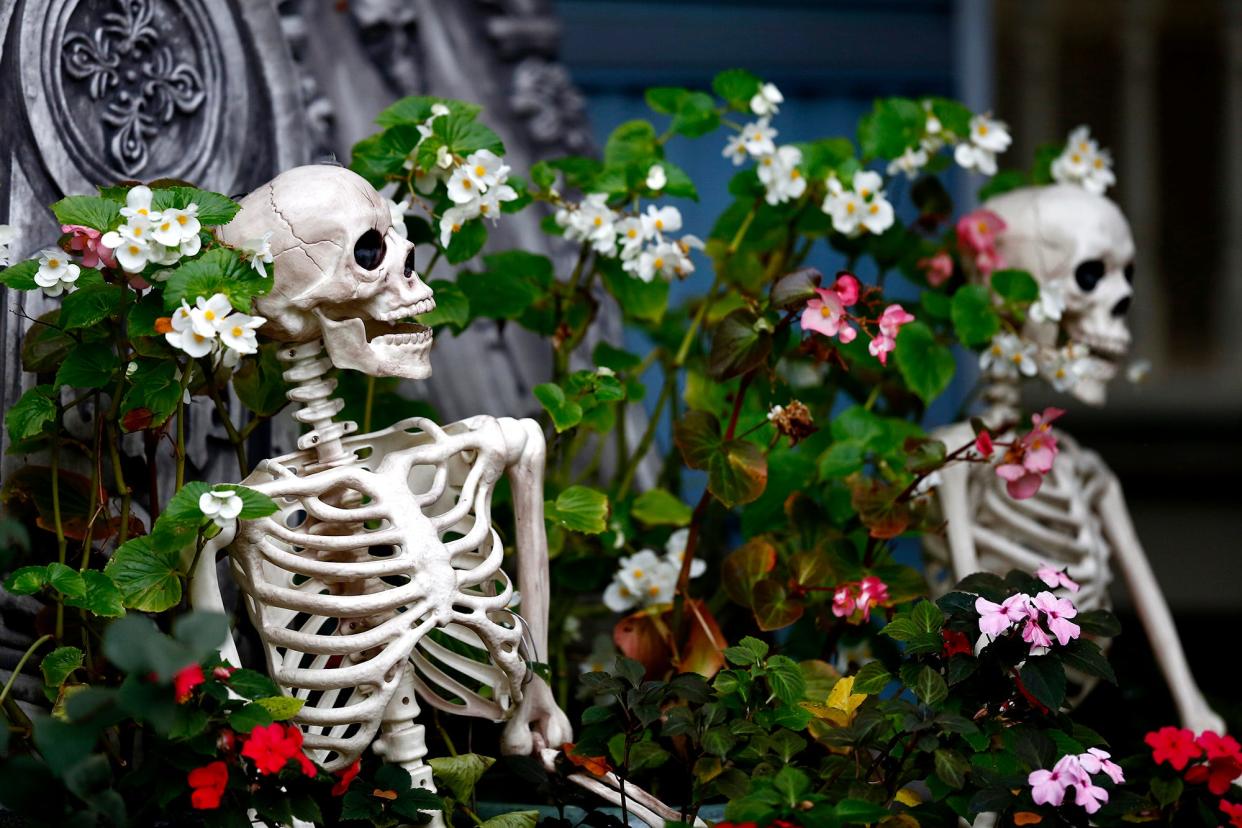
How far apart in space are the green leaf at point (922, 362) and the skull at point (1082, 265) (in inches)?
6.7

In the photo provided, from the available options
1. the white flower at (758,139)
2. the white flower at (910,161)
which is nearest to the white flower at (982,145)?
the white flower at (910,161)

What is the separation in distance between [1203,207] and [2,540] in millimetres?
2974

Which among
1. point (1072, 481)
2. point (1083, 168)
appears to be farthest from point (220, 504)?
point (1083, 168)

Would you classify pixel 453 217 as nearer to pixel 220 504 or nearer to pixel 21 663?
pixel 220 504

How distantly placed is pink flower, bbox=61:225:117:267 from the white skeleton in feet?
3.43

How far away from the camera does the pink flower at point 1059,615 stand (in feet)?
4.22

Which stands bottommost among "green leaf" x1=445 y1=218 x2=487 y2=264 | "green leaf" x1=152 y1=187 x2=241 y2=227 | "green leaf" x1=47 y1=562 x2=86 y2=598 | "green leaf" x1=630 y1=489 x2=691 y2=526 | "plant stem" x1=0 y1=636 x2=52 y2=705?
"green leaf" x1=630 y1=489 x2=691 y2=526

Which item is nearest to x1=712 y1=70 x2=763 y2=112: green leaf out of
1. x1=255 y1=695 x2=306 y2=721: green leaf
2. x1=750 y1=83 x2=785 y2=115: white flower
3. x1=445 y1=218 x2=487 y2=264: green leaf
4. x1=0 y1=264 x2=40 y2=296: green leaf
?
x1=750 y1=83 x2=785 y2=115: white flower

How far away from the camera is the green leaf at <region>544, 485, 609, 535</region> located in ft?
5.14

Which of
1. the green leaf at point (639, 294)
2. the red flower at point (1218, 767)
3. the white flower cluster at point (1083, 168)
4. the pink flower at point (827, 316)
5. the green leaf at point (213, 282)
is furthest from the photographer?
the white flower cluster at point (1083, 168)

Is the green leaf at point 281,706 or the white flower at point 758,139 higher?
the white flower at point 758,139

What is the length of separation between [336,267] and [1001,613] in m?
0.71

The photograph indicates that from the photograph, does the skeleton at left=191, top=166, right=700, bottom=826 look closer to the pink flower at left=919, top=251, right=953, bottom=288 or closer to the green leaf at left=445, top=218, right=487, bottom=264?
the green leaf at left=445, top=218, right=487, bottom=264

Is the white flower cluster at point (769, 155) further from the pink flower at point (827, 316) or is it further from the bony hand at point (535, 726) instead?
the bony hand at point (535, 726)
